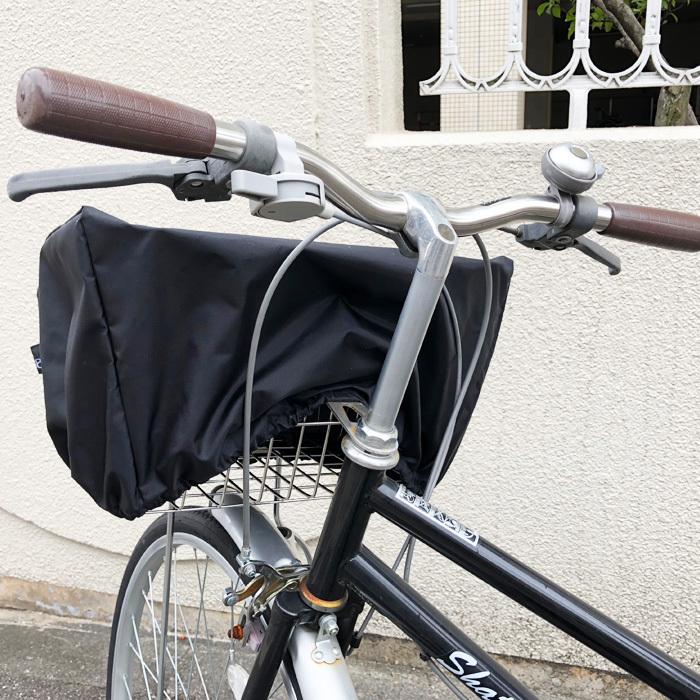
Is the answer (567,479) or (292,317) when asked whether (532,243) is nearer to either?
(292,317)

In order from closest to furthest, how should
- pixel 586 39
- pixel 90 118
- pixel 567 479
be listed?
pixel 90 118, pixel 586 39, pixel 567 479

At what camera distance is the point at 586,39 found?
1690 millimetres

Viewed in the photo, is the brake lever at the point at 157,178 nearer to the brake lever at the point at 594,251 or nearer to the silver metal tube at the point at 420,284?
the silver metal tube at the point at 420,284

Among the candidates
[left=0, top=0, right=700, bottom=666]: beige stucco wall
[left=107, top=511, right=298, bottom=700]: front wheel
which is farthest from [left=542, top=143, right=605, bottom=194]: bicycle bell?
[left=0, top=0, right=700, bottom=666]: beige stucco wall

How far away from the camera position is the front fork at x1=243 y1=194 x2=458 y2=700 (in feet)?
2.43

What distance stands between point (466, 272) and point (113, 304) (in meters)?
0.47

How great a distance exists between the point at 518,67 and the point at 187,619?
6.44ft

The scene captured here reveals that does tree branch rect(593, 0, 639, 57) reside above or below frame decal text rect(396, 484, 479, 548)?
above

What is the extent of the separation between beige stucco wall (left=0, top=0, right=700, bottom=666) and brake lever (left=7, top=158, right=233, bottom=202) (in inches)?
43.2

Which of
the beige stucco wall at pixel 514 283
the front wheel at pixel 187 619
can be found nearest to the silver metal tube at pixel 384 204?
the front wheel at pixel 187 619

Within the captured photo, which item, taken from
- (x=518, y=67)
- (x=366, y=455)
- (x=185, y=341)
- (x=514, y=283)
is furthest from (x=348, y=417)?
(x=518, y=67)

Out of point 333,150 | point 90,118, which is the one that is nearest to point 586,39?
point 333,150

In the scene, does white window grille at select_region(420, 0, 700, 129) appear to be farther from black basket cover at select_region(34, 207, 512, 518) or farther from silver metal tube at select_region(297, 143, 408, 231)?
silver metal tube at select_region(297, 143, 408, 231)

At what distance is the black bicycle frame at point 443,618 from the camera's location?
0.87m
